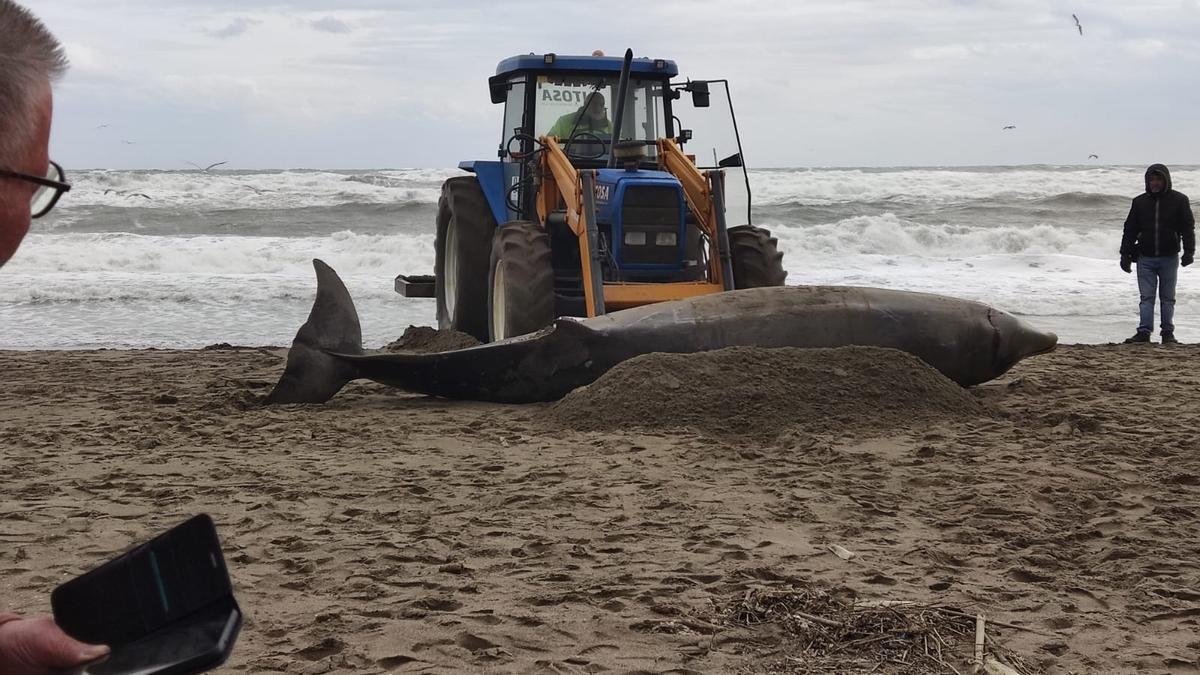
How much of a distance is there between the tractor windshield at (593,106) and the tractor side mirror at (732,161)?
608mm

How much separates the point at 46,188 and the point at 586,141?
351 inches

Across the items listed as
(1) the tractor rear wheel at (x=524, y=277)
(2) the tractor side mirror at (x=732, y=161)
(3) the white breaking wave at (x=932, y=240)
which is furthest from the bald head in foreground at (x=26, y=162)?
(3) the white breaking wave at (x=932, y=240)

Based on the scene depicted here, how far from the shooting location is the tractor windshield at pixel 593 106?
10031mm

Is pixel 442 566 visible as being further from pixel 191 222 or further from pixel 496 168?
pixel 191 222

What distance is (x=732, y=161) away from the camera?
9.93 m

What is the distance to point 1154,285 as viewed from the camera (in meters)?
12.0

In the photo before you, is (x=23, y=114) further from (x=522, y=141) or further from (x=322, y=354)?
(x=522, y=141)

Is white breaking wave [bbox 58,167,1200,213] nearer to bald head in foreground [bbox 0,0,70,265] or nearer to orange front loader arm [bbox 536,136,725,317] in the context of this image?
orange front loader arm [bbox 536,136,725,317]

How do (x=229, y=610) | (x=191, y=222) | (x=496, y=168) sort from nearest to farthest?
(x=229, y=610)
(x=496, y=168)
(x=191, y=222)

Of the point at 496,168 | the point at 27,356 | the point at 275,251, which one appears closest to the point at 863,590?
the point at 496,168

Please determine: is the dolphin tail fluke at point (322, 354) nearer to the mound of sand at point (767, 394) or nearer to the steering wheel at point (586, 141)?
the mound of sand at point (767, 394)

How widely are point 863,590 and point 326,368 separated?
455 cm

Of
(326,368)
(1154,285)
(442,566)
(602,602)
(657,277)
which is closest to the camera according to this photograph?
(602,602)

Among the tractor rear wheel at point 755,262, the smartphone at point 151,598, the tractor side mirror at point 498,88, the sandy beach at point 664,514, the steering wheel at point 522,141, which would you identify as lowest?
the sandy beach at point 664,514
